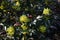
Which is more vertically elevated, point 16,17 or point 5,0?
point 5,0

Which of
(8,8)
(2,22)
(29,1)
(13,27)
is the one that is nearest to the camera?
(13,27)

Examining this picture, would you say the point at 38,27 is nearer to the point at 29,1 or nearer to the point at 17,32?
the point at 17,32

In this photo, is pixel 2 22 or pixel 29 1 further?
pixel 29 1

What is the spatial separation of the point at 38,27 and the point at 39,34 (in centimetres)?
11

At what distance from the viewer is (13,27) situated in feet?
8.93

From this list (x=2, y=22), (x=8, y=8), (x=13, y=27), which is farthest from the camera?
(x=8, y=8)

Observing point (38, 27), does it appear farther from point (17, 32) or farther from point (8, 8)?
point (8, 8)

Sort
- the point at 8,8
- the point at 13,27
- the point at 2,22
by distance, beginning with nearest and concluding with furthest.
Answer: the point at 13,27 < the point at 2,22 < the point at 8,8

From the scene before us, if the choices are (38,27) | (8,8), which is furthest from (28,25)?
(8,8)

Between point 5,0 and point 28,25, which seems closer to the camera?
point 28,25

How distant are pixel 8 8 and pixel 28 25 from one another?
1.90 feet

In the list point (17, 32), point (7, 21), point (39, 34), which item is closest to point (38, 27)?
point (39, 34)

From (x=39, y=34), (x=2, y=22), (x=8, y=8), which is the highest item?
(x=8, y=8)

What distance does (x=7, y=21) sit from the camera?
9.75 feet
